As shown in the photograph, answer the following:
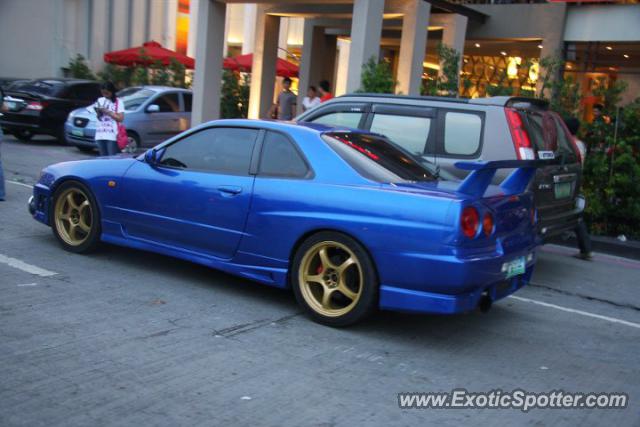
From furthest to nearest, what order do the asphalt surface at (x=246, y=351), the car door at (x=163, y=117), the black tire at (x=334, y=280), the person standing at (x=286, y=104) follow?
the person standing at (x=286, y=104) → the car door at (x=163, y=117) → the black tire at (x=334, y=280) → the asphalt surface at (x=246, y=351)

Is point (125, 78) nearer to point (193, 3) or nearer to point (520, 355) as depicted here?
point (193, 3)

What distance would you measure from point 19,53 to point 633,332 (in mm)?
22789

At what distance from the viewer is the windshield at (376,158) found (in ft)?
18.4

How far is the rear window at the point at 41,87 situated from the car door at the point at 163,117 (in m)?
2.24

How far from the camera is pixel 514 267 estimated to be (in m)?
5.45

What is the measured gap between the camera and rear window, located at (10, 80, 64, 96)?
53.8 ft

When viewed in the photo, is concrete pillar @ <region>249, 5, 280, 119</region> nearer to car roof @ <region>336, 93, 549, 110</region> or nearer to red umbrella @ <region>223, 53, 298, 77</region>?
red umbrella @ <region>223, 53, 298, 77</region>

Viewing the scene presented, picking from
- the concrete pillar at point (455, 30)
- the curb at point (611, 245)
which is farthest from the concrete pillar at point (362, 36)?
the curb at point (611, 245)

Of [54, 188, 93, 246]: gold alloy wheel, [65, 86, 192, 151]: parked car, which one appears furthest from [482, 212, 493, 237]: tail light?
[65, 86, 192, 151]: parked car

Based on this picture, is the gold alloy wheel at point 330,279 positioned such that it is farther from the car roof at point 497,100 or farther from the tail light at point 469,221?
the car roof at point 497,100

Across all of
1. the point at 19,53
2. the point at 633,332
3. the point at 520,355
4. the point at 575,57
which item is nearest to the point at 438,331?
the point at 520,355

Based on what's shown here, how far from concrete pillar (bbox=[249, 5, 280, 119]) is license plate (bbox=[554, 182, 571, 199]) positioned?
518 inches

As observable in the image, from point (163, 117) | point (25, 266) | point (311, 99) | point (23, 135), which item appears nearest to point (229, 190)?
point (25, 266)

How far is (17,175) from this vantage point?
1179 cm
